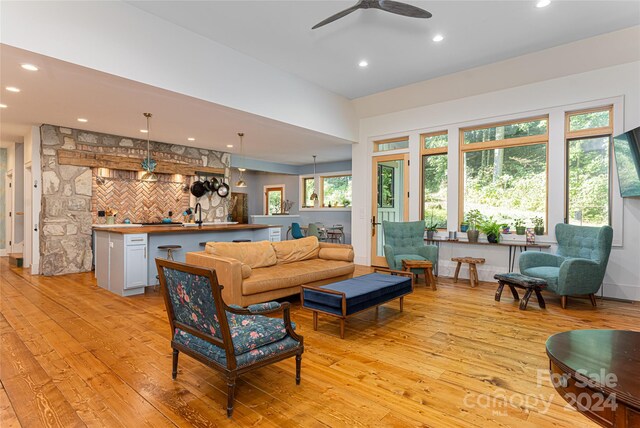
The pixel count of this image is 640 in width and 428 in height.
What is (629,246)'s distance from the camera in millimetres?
4586

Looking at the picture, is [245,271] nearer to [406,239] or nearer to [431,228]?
[406,239]

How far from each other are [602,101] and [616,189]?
1294 millimetres

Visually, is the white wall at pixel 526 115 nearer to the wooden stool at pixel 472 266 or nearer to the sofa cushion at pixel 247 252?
the wooden stool at pixel 472 266

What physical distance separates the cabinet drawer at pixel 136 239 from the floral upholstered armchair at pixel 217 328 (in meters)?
2.93

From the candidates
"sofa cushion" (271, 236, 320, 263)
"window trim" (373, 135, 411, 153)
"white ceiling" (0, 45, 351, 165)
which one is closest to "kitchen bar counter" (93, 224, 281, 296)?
"sofa cushion" (271, 236, 320, 263)

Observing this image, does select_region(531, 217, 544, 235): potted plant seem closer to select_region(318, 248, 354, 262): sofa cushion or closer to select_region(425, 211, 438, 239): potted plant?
select_region(425, 211, 438, 239): potted plant

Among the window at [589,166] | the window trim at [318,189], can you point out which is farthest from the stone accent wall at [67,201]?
the window at [589,166]

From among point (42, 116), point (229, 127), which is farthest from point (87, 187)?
point (229, 127)

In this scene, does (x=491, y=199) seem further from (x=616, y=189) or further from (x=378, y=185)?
(x=378, y=185)

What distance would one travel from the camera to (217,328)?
1.94 metres

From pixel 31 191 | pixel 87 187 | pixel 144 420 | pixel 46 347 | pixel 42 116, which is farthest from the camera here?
pixel 87 187

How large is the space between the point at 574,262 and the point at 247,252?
407 cm

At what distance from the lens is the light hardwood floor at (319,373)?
1960 millimetres

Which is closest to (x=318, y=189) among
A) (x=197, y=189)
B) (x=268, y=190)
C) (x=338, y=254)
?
(x=268, y=190)
